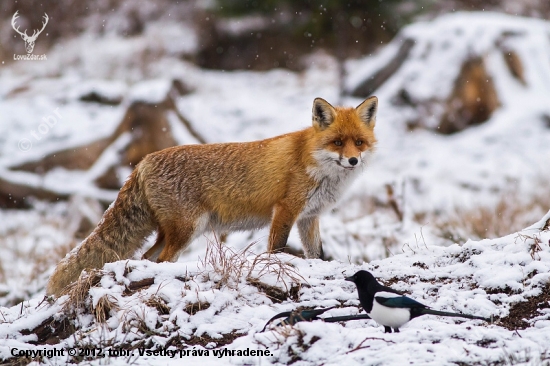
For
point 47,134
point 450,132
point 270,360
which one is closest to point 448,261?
point 270,360

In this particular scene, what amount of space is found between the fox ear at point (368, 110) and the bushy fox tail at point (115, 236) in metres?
2.39

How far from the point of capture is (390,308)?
374cm

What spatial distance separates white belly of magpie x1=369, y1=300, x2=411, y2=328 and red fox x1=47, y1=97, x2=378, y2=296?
2.02m

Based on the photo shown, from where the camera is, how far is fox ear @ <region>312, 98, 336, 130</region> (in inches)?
231

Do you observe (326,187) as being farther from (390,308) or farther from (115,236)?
(390,308)

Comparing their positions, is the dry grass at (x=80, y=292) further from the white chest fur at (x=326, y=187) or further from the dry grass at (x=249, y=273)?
the white chest fur at (x=326, y=187)

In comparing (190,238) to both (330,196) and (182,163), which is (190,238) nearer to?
(182,163)

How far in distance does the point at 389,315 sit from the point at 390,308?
0.05m

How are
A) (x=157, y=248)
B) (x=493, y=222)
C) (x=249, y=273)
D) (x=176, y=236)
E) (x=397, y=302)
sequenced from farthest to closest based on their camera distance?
(x=493, y=222) → (x=157, y=248) → (x=176, y=236) → (x=249, y=273) → (x=397, y=302)

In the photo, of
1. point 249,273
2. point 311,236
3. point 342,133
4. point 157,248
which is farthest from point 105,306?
point 342,133

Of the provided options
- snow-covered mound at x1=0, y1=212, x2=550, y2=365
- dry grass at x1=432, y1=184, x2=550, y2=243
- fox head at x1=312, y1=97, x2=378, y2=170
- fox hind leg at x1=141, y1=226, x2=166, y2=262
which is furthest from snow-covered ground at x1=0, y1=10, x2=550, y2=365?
fox head at x1=312, y1=97, x2=378, y2=170

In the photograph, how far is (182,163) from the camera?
630cm

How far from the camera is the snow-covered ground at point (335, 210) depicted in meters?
3.93

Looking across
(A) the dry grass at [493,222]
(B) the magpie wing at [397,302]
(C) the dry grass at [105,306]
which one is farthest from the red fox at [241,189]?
(A) the dry grass at [493,222]
